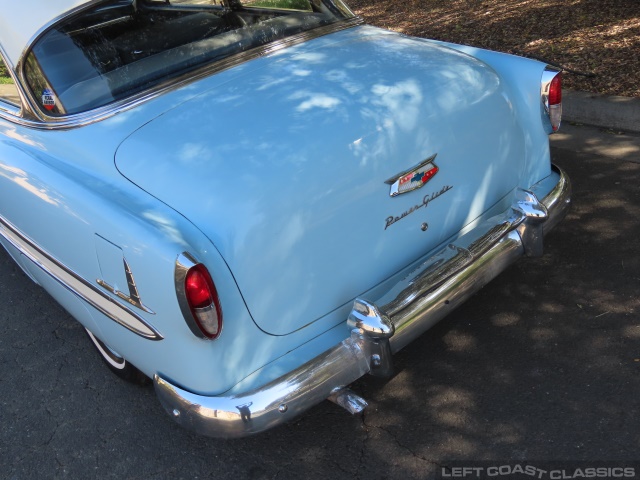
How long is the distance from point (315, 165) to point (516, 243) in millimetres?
1000

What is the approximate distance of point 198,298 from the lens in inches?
91.2

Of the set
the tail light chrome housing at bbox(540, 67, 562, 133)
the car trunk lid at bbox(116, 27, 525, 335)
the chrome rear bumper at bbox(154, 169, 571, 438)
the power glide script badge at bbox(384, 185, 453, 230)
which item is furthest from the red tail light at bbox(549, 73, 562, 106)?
the power glide script badge at bbox(384, 185, 453, 230)

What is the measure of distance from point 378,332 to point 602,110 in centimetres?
362

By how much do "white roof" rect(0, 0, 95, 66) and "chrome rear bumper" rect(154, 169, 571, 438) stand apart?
5.86ft

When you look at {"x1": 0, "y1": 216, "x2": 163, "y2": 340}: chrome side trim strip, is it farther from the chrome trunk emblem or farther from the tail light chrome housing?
the tail light chrome housing

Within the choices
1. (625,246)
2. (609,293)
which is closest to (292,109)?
(609,293)

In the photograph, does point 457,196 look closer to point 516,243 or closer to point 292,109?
point 516,243

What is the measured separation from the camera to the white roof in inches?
129

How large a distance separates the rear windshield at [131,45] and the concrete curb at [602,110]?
2.49 meters

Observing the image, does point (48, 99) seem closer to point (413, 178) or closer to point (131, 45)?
point (131, 45)

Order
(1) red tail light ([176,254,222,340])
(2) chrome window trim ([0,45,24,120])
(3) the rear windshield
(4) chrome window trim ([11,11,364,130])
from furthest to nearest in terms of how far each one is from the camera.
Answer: (2) chrome window trim ([0,45,24,120]) → (3) the rear windshield → (4) chrome window trim ([11,11,364,130]) → (1) red tail light ([176,254,222,340])

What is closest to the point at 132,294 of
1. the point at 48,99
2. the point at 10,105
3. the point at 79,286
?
the point at 79,286

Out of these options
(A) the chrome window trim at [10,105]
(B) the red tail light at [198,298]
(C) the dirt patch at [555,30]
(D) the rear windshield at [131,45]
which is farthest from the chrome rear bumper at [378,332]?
(C) the dirt patch at [555,30]

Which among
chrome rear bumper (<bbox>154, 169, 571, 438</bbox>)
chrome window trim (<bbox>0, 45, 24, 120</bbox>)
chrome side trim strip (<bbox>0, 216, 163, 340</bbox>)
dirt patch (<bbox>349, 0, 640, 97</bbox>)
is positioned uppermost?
chrome window trim (<bbox>0, 45, 24, 120</bbox>)
